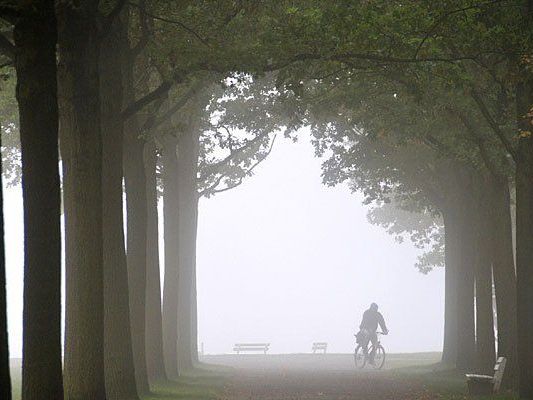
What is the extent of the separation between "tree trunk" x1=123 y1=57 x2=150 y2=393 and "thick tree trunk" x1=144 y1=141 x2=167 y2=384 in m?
3.37

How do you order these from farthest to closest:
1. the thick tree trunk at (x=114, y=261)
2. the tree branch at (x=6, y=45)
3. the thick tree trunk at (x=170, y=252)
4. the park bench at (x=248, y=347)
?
the park bench at (x=248, y=347)
the thick tree trunk at (x=170, y=252)
the thick tree trunk at (x=114, y=261)
the tree branch at (x=6, y=45)

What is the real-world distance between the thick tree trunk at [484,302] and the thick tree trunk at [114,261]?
401 inches

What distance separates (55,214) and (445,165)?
23.3 metres

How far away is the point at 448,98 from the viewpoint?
81.6ft

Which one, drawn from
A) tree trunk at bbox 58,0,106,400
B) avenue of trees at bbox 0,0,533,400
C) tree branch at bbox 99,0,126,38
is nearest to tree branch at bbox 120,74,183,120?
avenue of trees at bbox 0,0,533,400

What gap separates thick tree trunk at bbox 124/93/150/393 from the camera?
74.9 ft

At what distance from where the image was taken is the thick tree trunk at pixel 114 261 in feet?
62.9

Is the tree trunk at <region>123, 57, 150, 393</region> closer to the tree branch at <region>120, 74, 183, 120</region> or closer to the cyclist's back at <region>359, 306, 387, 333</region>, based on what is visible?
the tree branch at <region>120, 74, 183, 120</region>

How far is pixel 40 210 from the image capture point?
12602 millimetres

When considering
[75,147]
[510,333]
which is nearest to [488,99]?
[510,333]

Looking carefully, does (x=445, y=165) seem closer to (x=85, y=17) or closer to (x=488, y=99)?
(x=488, y=99)

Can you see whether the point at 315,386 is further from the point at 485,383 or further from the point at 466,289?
the point at 466,289

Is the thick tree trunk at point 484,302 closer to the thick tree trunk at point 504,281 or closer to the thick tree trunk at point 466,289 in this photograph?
the thick tree trunk at point 504,281

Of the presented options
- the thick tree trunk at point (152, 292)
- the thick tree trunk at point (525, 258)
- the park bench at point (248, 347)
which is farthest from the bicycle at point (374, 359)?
the park bench at point (248, 347)
